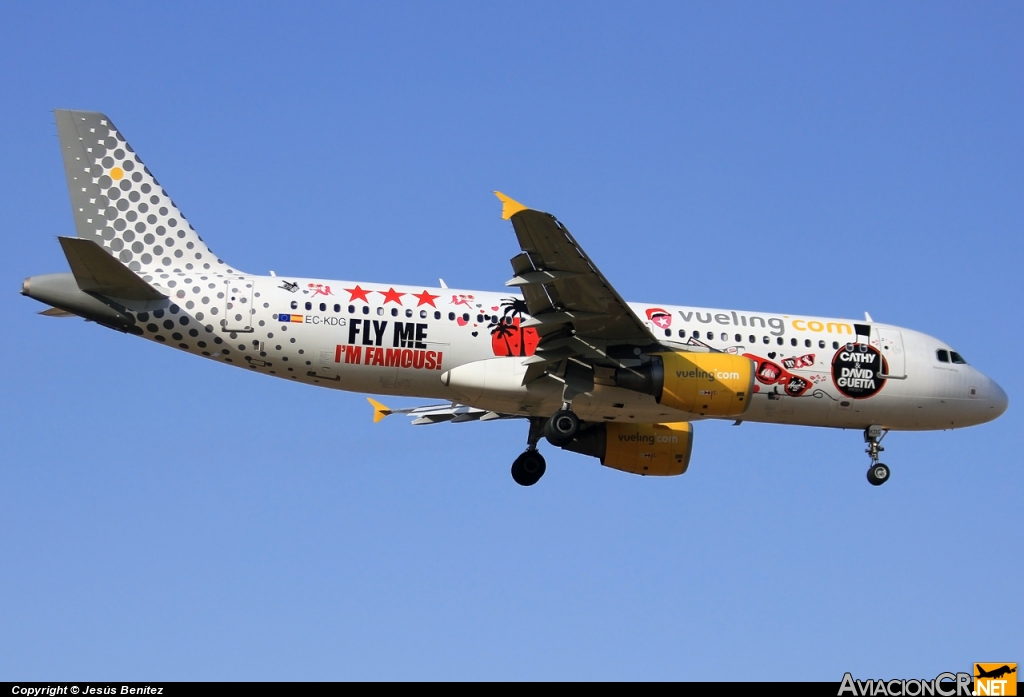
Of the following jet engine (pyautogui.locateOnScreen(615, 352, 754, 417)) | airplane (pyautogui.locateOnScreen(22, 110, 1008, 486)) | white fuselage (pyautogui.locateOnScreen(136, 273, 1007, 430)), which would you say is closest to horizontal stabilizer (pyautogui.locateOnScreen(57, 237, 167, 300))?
airplane (pyautogui.locateOnScreen(22, 110, 1008, 486))

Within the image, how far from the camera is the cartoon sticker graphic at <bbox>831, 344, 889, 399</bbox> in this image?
105ft

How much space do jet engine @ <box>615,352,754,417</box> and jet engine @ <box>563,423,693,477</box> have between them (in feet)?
13.2

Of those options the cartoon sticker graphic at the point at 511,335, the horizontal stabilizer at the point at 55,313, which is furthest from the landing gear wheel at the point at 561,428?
the horizontal stabilizer at the point at 55,313

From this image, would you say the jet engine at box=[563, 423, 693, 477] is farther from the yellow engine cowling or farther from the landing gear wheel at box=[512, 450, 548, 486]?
the yellow engine cowling

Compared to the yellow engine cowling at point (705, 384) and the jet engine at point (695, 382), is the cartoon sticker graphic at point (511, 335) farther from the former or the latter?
the yellow engine cowling at point (705, 384)

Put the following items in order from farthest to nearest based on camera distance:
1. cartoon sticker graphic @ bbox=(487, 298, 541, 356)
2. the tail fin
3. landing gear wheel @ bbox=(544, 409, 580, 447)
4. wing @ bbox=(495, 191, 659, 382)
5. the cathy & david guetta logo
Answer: the tail fin → cartoon sticker graphic @ bbox=(487, 298, 541, 356) → landing gear wheel @ bbox=(544, 409, 580, 447) → wing @ bbox=(495, 191, 659, 382) → the cathy & david guetta logo

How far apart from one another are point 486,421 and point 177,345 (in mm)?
9141

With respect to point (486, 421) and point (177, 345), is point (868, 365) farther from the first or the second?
point (177, 345)

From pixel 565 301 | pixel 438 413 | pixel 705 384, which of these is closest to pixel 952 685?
pixel 705 384

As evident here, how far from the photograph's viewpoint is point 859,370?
3209cm

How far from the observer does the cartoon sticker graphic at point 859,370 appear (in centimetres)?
3191

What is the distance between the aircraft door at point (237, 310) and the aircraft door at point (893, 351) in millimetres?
15642

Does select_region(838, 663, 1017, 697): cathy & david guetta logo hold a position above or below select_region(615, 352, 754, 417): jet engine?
below

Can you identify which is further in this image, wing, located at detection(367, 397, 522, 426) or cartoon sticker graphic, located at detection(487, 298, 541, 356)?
wing, located at detection(367, 397, 522, 426)
